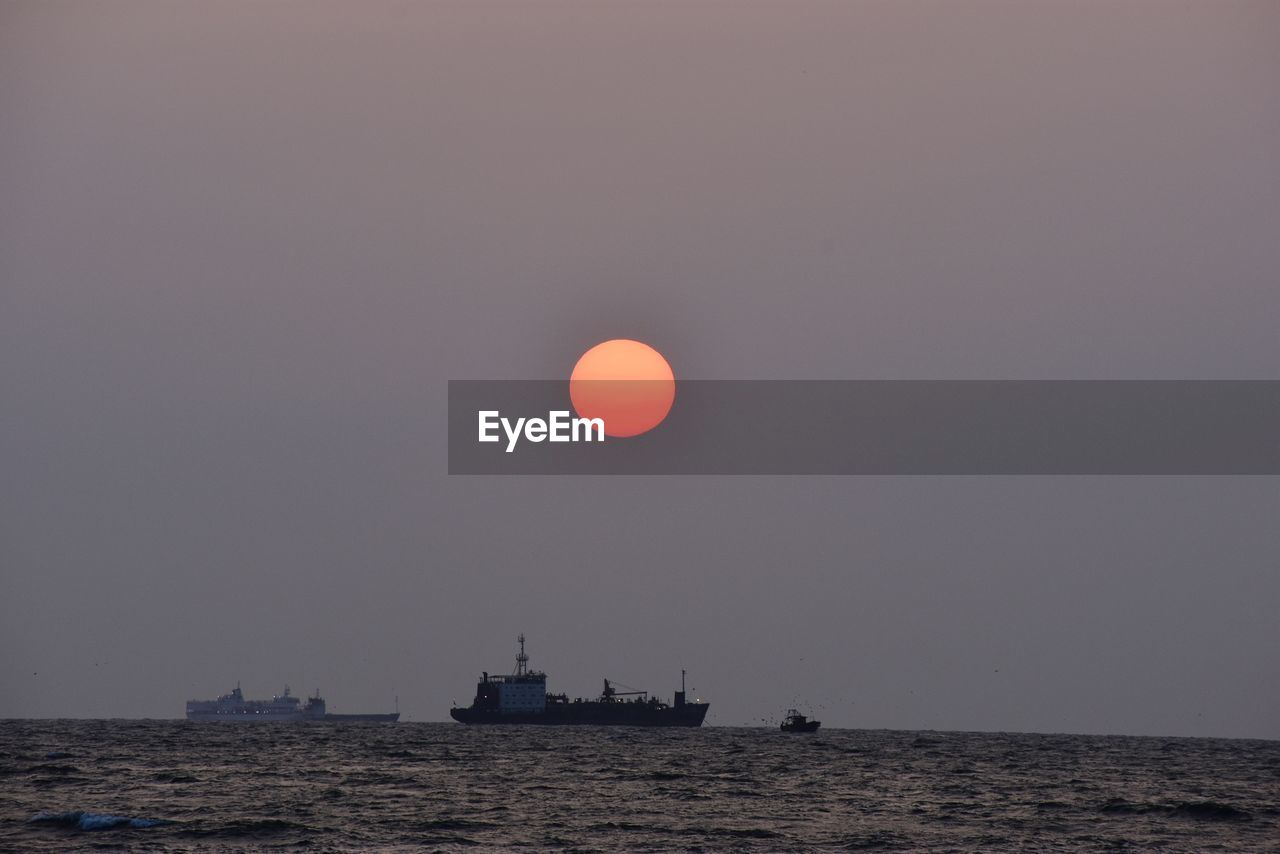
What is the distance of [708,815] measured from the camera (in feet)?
219

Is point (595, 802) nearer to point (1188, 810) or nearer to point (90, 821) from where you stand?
point (90, 821)

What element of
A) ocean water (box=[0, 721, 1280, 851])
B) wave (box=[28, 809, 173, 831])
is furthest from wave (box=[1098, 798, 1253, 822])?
wave (box=[28, 809, 173, 831])

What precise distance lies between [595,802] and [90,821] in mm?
25369

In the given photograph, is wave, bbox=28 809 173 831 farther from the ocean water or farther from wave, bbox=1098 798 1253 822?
wave, bbox=1098 798 1253 822

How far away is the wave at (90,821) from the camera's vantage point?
57250 millimetres

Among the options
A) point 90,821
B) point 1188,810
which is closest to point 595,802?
point 90,821

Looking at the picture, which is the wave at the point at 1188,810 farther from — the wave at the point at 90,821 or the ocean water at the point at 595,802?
the wave at the point at 90,821

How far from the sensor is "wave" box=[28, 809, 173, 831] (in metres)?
57.2

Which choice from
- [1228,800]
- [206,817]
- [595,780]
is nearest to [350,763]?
[595,780]

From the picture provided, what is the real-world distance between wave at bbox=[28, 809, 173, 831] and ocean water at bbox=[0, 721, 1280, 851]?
0.13 m

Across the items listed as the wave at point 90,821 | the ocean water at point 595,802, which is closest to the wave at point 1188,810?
the ocean water at point 595,802

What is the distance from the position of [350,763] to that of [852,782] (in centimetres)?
3711

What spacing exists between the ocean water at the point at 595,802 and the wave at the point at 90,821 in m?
0.13

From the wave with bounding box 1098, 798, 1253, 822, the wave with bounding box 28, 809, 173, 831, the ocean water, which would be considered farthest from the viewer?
the wave with bounding box 1098, 798, 1253, 822
